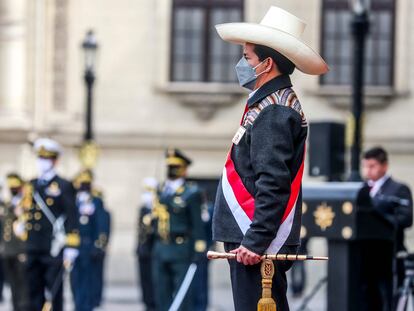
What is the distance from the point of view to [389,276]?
477 inches

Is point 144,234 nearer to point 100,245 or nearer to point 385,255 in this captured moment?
point 100,245

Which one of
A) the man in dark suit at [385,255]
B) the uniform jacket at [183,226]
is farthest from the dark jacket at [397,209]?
the uniform jacket at [183,226]

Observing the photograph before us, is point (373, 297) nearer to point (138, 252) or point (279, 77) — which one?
point (279, 77)

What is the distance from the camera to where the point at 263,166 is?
723 cm

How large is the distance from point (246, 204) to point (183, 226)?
8460 mm

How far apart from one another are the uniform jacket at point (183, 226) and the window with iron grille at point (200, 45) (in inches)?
491

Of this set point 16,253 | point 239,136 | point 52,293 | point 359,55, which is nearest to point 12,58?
point 359,55

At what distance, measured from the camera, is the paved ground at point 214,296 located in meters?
21.6

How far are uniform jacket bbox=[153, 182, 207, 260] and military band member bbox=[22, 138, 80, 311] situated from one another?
1.04 m

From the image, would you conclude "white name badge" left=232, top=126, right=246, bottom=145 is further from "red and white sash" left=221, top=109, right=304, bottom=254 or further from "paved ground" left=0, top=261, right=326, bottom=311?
"paved ground" left=0, top=261, right=326, bottom=311

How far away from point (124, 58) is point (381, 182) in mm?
15415

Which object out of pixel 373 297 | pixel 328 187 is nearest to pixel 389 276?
pixel 373 297

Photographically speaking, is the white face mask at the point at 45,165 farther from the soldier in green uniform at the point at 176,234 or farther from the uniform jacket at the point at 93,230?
the uniform jacket at the point at 93,230

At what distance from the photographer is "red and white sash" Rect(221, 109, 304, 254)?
7.38m
